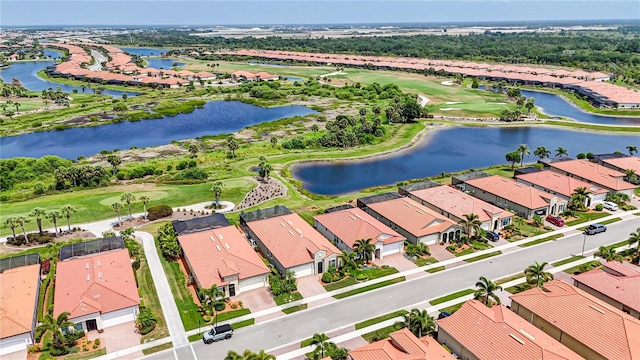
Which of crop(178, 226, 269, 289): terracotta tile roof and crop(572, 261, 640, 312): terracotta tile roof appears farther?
crop(178, 226, 269, 289): terracotta tile roof

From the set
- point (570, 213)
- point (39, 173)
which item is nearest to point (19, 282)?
point (39, 173)

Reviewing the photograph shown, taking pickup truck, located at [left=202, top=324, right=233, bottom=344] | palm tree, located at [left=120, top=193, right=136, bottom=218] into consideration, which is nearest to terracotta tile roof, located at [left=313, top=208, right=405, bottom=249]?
pickup truck, located at [left=202, top=324, right=233, bottom=344]

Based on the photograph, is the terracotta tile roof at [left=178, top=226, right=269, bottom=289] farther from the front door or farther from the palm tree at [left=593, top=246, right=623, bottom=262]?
the palm tree at [left=593, top=246, right=623, bottom=262]

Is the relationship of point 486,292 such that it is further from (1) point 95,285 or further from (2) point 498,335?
(1) point 95,285

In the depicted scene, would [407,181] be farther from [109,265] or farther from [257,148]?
[109,265]

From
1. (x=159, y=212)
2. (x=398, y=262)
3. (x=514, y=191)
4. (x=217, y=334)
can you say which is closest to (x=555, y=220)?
(x=514, y=191)
